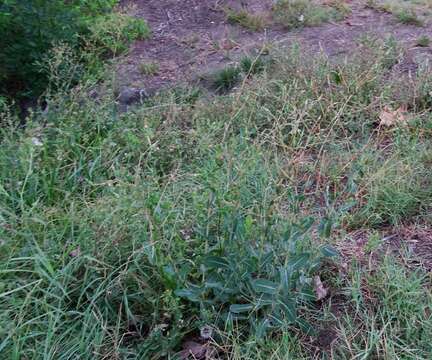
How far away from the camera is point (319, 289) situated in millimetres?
2654

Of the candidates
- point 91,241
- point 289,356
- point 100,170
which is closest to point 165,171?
point 100,170

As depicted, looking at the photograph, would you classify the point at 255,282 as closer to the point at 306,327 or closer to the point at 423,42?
the point at 306,327

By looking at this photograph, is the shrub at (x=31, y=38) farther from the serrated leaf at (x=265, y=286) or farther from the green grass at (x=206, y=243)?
the serrated leaf at (x=265, y=286)

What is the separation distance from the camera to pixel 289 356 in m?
2.37

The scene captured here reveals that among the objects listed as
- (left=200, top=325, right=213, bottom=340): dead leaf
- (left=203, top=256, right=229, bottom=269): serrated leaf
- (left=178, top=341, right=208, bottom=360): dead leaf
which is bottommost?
(left=178, top=341, right=208, bottom=360): dead leaf

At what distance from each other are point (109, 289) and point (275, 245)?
0.73 m

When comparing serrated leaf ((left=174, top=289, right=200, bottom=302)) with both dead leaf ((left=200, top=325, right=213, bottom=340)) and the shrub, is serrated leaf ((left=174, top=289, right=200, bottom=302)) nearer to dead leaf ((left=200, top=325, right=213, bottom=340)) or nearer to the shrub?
dead leaf ((left=200, top=325, right=213, bottom=340))

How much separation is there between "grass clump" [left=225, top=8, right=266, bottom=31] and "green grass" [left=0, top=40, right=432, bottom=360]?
1.79 meters

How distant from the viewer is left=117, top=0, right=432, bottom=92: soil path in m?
4.87

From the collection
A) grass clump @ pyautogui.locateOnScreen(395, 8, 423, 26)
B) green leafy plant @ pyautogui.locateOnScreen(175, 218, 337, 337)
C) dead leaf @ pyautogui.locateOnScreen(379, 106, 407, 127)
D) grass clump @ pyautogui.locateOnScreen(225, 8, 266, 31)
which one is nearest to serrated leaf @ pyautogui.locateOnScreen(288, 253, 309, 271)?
green leafy plant @ pyautogui.locateOnScreen(175, 218, 337, 337)

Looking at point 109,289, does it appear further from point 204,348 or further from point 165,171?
point 165,171

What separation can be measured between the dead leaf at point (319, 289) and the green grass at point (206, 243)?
0.04 m

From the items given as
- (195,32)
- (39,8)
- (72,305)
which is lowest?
(195,32)

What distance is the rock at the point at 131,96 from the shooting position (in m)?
4.53
